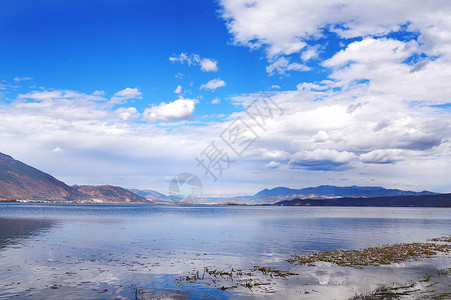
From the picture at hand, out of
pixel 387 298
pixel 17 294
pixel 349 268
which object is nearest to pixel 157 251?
pixel 17 294

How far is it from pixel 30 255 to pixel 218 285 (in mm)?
27490


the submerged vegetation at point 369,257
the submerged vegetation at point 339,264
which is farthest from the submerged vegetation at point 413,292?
the submerged vegetation at point 369,257

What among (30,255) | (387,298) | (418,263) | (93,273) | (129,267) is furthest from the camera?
(30,255)

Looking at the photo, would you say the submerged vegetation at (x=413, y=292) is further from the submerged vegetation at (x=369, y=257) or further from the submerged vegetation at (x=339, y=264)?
the submerged vegetation at (x=369, y=257)

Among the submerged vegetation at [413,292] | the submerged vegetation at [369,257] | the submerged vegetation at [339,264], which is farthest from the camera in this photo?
the submerged vegetation at [369,257]

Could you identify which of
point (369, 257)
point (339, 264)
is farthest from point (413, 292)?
point (369, 257)

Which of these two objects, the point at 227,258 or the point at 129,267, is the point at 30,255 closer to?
the point at 129,267

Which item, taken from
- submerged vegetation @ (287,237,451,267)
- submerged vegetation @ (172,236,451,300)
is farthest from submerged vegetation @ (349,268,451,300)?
submerged vegetation @ (287,237,451,267)

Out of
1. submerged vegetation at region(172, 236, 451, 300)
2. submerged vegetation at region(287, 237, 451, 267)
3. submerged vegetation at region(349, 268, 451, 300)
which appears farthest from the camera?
submerged vegetation at region(287, 237, 451, 267)

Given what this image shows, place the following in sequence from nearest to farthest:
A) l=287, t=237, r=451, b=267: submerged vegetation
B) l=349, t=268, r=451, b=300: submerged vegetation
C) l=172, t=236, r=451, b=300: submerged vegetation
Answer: l=349, t=268, r=451, b=300: submerged vegetation < l=172, t=236, r=451, b=300: submerged vegetation < l=287, t=237, r=451, b=267: submerged vegetation

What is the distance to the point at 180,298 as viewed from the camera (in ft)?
78.5

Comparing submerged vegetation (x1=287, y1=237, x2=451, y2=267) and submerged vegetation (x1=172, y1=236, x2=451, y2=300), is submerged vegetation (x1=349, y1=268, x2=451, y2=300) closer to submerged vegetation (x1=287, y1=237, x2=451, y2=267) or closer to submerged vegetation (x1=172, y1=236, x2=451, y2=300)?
submerged vegetation (x1=172, y1=236, x2=451, y2=300)

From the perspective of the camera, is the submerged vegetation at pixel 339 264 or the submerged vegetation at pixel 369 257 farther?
the submerged vegetation at pixel 369 257

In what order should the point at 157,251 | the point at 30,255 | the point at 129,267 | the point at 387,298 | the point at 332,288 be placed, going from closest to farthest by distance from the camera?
the point at 387,298, the point at 332,288, the point at 129,267, the point at 30,255, the point at 157,251
